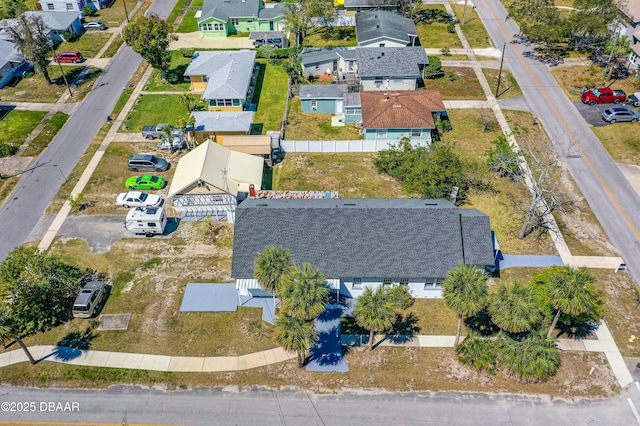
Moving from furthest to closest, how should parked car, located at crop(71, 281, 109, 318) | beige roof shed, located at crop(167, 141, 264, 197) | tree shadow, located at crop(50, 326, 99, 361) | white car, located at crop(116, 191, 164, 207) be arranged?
white car, located at crop(116, 191, 164, 207) < beige roof shed, located at crop(167, 141, 264, 197) < parked car, located at crop(71, 281, 109, 318) < tree shadow, located at crop(50, 326, 99, 361)

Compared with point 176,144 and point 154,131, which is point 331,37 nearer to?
point 154,131

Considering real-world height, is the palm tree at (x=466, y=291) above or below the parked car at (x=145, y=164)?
above

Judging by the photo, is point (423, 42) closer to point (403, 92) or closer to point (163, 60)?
point (403, 92)

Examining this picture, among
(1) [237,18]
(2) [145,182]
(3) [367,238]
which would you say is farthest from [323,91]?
(3) [367,238]

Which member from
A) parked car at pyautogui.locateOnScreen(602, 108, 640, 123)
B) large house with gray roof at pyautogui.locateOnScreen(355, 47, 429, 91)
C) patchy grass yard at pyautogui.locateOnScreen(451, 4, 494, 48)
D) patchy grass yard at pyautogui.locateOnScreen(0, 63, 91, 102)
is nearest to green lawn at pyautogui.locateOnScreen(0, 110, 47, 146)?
patchy grass yard at pyautogui.locateOnScreen(0, 63, 91, 102)

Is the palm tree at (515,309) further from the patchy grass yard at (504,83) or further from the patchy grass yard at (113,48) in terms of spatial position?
the patchy grass yard at (113,48)

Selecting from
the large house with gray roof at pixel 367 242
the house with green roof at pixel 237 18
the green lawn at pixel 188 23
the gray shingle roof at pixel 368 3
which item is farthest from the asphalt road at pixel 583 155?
the green lawn at pixel 188 23

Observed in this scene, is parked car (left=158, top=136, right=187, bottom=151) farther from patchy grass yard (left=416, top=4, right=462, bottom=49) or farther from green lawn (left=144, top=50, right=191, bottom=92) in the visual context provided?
patchy grass yard (left=416, top=4, right=462, bottom=49)

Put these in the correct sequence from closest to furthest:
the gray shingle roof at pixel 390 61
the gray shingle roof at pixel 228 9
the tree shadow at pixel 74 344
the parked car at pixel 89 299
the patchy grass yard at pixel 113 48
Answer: the tree shadow at pixel 74 344, the parked car at pixel 89 299, the gray shingle roof at pixel 390 61, the patchy grass yard at pixel 113 48, the gray shingle roof at pixel 228 9
